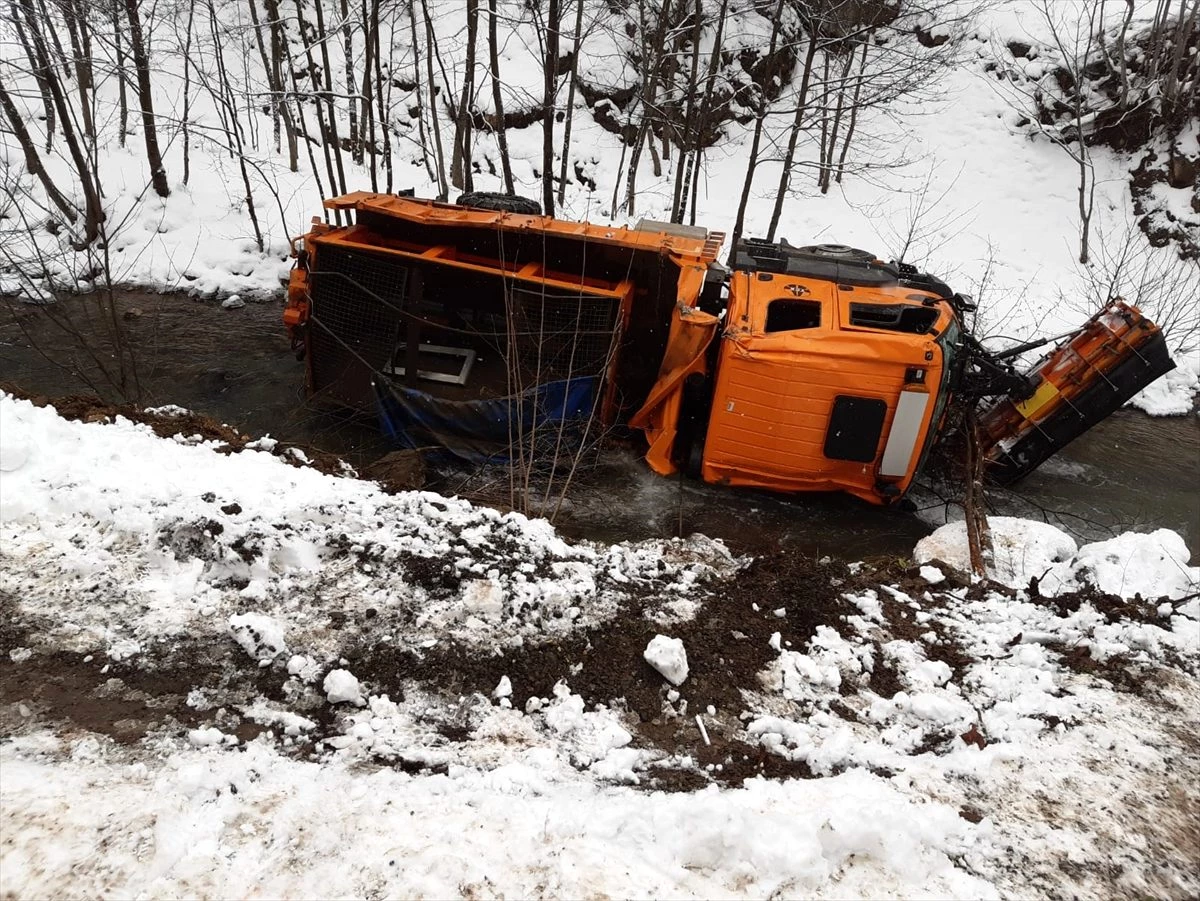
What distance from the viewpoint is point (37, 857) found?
2.12 metres

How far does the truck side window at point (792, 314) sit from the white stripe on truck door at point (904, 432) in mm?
1013

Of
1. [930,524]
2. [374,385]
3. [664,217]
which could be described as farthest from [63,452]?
[664,217]

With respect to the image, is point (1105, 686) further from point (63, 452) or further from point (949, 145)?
point (949, 145)

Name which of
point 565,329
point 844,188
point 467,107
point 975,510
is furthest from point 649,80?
point 975,510

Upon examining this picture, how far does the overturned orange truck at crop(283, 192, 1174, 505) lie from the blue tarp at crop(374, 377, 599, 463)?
2 centimetres

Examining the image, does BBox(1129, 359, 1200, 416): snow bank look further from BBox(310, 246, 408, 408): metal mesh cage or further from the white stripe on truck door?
BBox(310, 246, 408, 408): metal mesh cage

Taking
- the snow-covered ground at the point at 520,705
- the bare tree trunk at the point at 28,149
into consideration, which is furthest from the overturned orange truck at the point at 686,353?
the bare tree trunk at the point at 28,149

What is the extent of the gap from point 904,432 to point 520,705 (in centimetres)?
431

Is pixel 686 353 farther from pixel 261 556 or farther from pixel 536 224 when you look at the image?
pixel 261 556

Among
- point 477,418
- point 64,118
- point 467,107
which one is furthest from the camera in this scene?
point 467,107

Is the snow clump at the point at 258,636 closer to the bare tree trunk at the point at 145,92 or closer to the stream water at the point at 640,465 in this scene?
the stream water at the point at 640,465

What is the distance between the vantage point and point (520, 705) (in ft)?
10.2

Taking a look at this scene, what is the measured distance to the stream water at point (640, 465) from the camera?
658 centimetres

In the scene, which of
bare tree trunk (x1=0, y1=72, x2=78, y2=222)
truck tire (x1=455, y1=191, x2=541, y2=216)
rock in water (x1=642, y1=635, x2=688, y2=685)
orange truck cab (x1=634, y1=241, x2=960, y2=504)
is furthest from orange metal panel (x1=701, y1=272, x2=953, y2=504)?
bare tree trunk (x1=0, y1=72, x2=78, y2=222)
